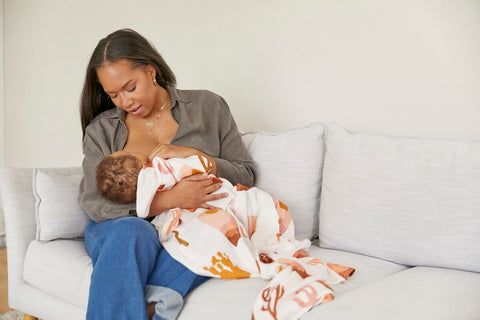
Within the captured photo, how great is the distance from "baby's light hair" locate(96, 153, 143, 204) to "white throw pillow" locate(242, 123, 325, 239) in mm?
555

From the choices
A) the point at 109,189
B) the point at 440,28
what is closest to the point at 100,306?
the point at 109,189

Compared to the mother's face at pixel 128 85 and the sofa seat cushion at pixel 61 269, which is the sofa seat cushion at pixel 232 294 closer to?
the sofa seat cushion at pixel 61 269

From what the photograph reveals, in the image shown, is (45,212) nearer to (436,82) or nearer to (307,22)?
(307,22)

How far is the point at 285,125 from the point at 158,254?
3.80ft

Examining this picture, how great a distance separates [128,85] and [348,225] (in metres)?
0.93

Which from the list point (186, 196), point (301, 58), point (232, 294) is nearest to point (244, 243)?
point (232, 294)

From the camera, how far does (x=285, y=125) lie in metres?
2.55

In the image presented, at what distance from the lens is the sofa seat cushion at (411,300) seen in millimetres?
1221

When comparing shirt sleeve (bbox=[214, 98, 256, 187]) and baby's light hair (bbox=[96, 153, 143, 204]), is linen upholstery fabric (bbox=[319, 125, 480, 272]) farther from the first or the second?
baby's light hair (bbox=[96, 153, 143, 204])

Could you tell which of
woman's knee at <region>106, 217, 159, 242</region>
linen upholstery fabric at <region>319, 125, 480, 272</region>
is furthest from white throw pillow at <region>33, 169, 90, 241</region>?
linen upholstery fabric at <region>319, 125, 480, 272</region>

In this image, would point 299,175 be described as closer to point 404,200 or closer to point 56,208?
point 404,200

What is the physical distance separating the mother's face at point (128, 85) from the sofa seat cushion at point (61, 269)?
553 mm

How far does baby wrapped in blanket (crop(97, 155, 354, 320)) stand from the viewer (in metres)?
1.33

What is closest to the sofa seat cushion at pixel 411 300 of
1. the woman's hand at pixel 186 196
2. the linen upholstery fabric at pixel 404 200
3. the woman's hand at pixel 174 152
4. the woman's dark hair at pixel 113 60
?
the linen upholstery fabric at pixel 404 200
